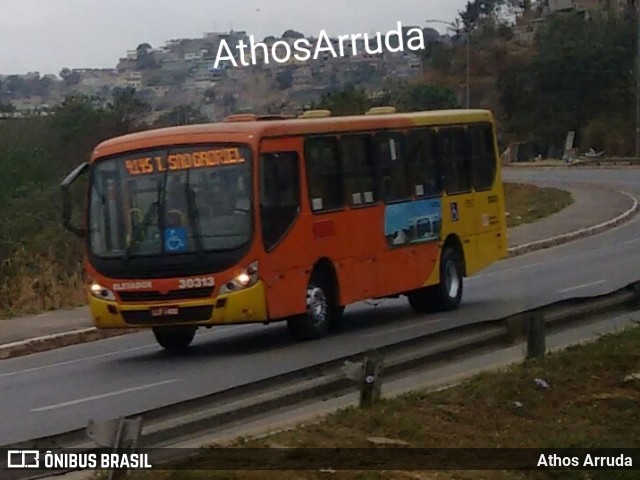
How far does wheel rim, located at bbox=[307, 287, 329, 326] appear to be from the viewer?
18172mm

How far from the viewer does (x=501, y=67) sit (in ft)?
295

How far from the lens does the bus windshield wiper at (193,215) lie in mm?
17281

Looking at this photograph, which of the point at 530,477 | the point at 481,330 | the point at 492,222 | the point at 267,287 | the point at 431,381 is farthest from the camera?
the point at 492,222

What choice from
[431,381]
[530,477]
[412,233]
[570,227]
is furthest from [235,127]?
[570,227]

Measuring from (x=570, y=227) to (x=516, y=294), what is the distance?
15943 mm

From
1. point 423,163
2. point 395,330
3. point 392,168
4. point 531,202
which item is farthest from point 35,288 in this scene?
point 531,202

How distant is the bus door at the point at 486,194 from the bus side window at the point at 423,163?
1.28 m

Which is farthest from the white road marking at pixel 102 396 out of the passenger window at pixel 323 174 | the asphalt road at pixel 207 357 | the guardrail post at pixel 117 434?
the guardrail post at pixel 117 434

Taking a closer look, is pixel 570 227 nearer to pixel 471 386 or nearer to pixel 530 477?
pixel 471 386

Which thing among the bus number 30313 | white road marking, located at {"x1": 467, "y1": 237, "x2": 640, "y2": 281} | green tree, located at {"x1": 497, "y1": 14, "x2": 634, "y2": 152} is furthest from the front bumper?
green tree, located at {"x1": 497, "y1": 14, "x2": 634, "y2": 152}

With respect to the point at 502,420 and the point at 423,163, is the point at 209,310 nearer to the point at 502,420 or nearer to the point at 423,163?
the point at 423,163

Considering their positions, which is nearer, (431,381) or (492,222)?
(431,381)

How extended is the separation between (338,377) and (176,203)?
25.9 ft

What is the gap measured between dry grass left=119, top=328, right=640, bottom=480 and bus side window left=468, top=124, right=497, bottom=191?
10243 mm
